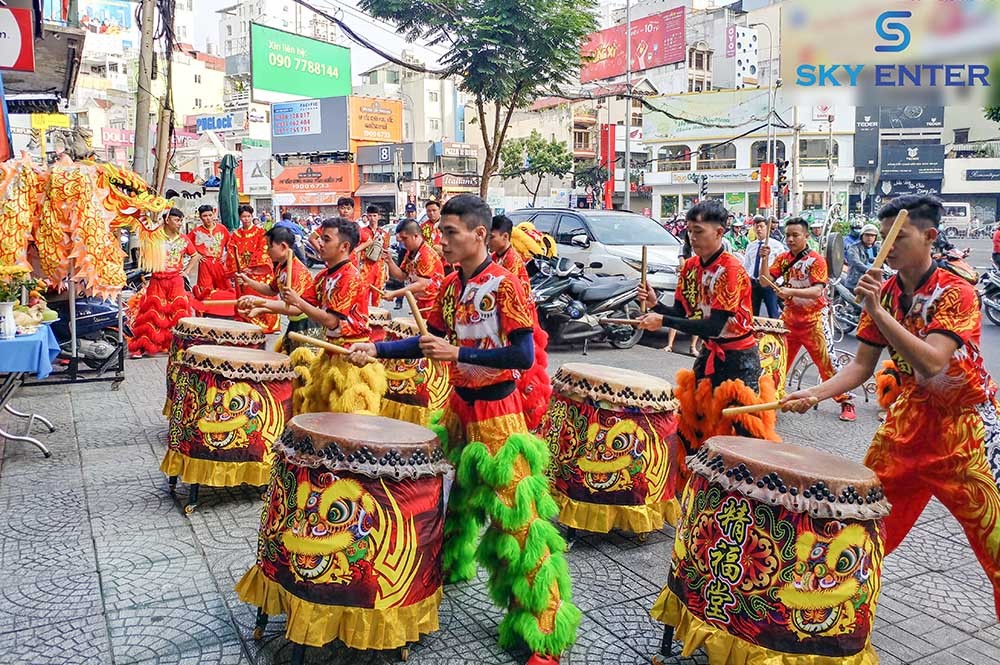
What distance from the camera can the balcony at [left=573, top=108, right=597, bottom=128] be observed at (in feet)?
171

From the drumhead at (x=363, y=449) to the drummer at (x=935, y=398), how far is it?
1433 millimetres

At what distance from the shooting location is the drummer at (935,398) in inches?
116

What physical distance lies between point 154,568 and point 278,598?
135 centimetres

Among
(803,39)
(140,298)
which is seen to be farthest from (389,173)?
(803,39)

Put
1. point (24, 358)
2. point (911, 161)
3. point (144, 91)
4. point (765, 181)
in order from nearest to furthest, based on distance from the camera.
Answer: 1. point (24, 358)
2. point (144, 91)
3. point (765, 181)
4. point (911, 161)

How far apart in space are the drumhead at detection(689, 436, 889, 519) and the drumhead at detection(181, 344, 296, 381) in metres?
3.04

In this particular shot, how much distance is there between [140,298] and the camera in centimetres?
1087

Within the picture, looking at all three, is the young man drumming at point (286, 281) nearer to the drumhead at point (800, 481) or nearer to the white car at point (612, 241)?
the drumhead at point (800, 481)

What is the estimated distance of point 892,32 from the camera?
6.86 m

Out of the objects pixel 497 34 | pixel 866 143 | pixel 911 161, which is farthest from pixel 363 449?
pixel 911 161

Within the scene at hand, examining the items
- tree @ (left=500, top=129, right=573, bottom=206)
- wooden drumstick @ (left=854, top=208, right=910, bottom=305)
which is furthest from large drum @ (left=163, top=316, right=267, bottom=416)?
tree @ (left=500, top=129, right=573, bottom=206)

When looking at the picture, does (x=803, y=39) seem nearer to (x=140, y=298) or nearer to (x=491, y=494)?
(x=491, y=494)

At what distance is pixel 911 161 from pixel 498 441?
5418 centimetres

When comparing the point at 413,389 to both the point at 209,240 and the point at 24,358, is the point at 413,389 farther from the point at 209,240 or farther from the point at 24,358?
the point at 209,240
